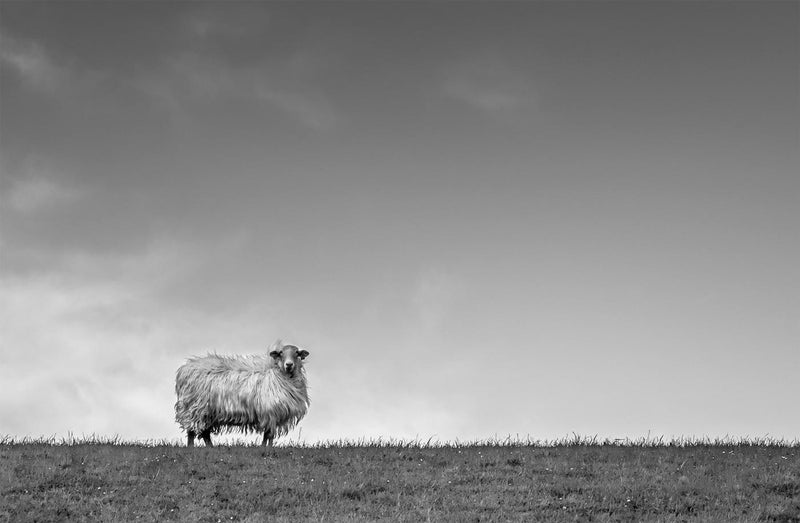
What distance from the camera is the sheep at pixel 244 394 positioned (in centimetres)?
2552

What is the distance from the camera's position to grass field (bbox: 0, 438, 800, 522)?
16.3 metres

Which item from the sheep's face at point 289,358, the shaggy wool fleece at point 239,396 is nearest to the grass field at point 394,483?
the shaggy wool fleece at point 239,396

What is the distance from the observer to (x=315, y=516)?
15.9m

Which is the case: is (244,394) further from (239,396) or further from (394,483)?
(394,483)

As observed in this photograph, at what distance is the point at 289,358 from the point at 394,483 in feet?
29.7

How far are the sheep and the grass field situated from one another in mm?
4418

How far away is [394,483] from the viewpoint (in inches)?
701

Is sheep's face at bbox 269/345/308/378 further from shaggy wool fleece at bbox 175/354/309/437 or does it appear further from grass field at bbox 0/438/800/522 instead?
grass field at bbox 0/438/800/522

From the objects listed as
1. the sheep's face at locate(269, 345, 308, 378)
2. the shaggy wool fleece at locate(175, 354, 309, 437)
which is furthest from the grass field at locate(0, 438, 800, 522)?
the sheep's face at locate(269, 345, 308, 378)

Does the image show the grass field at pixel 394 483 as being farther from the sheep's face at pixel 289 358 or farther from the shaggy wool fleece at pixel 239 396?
the sheep's face at pixel 289 358

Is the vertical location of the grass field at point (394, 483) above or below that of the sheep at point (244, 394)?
below

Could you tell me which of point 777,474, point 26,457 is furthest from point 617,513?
point 26,457

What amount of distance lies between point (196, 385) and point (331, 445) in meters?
6.62

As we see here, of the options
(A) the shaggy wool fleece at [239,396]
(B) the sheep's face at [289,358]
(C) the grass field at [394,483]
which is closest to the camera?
(C) the grass field at [394,483]
